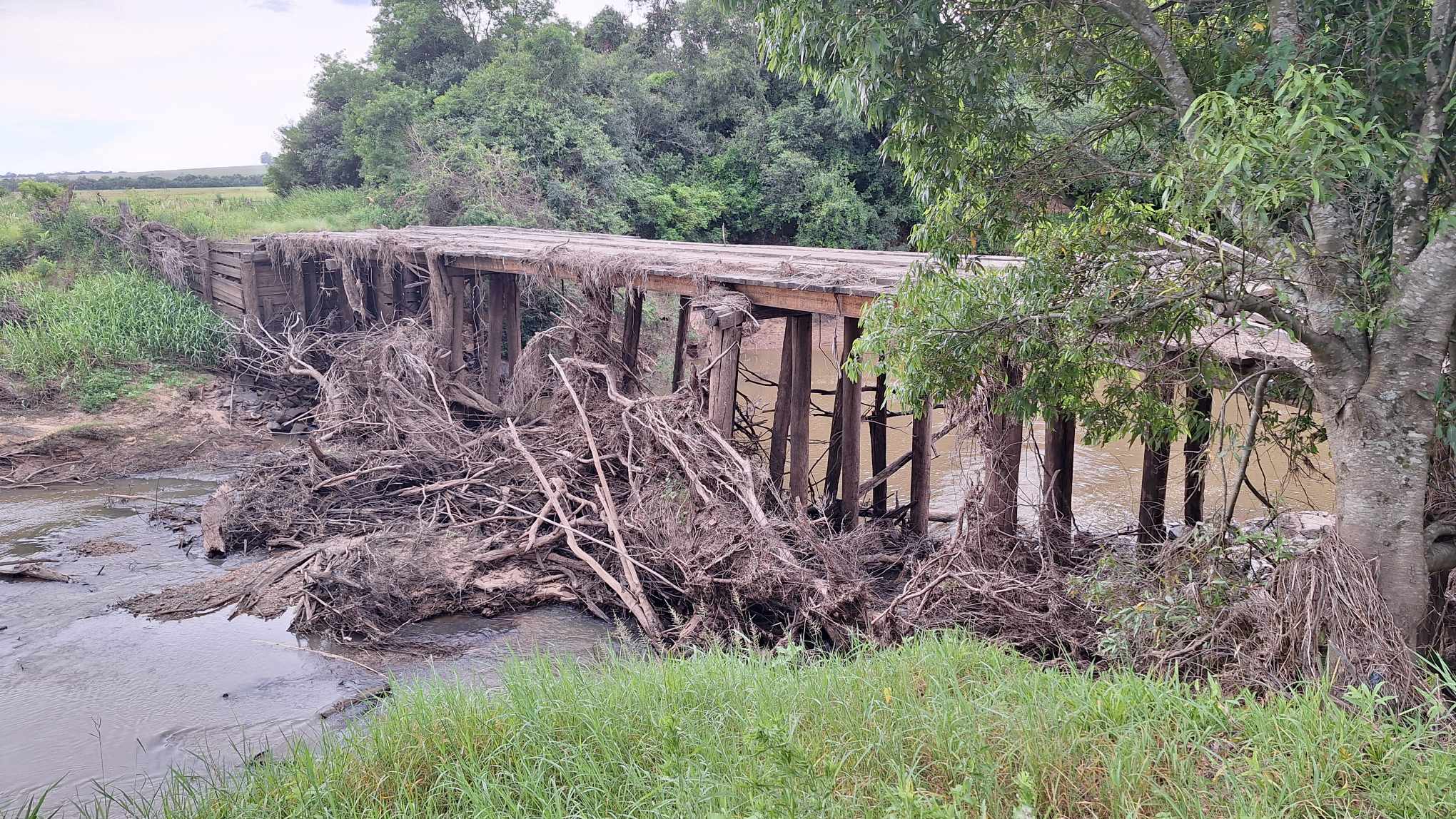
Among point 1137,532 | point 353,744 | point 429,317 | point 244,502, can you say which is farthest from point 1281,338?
point 429,317

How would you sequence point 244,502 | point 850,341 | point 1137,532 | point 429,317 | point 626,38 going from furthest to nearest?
1. point 626,38
2. point 429,317
3. point 244,502
4. point 850,341
5. point 1137,532

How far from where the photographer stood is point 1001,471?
237 inches

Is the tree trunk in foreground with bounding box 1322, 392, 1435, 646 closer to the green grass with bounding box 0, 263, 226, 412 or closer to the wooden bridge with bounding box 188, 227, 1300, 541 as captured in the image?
the wooden bridge with bounding box 188, 227, 1300, 541

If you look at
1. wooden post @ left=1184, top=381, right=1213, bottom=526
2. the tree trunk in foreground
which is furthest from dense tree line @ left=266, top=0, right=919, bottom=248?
the tree trunk in foreground

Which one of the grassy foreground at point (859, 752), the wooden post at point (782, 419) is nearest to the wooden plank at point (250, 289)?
the wooden post at point (782, 419)

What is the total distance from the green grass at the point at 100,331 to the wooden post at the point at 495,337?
5.08 m

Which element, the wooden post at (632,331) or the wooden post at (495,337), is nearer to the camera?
the wooden post at (632,331)

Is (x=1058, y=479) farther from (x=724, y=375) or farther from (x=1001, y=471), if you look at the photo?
(x=724, y=375)

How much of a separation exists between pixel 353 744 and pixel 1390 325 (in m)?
4.41

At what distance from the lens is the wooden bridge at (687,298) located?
667 centimetres

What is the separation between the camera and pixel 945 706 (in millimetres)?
3691

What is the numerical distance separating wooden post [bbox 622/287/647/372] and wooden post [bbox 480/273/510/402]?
2805 millimetres

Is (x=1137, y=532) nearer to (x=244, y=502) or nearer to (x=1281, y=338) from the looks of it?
(x=1281, y=338)

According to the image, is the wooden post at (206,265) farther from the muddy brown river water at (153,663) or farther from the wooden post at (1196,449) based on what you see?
the wooden post at (1196,449)
